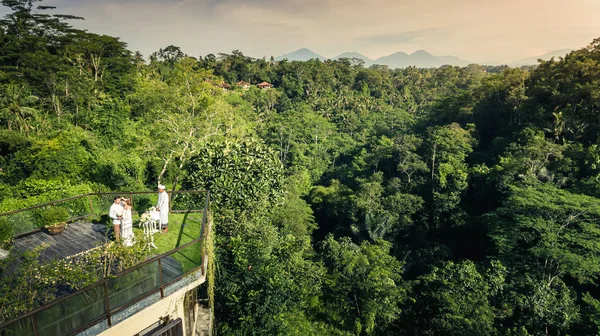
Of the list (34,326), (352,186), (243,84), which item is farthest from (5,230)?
(243,84)

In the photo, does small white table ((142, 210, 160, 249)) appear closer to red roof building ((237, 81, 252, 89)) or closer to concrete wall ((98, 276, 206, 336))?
concrete wall ((98, 276, 206, 336))

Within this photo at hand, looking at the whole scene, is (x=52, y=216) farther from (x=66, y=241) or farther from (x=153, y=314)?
(x=153, y=314)

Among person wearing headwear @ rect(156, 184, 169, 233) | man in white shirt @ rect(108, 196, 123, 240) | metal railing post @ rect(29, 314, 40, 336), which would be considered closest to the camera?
metal railing post @ rect(29, 314, 40, 336)

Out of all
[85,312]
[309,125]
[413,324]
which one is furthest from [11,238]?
[309,125]

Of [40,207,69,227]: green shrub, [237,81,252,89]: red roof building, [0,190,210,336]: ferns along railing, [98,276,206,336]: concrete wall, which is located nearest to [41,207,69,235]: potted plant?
[40,207,69,227]: green shrub

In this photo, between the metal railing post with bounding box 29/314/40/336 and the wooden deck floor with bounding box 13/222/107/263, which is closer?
the metal railing post with bounding box 29/314/40/336

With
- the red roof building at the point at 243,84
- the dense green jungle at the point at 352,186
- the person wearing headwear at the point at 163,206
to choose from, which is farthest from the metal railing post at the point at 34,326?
the red roof building at the point at 243,84

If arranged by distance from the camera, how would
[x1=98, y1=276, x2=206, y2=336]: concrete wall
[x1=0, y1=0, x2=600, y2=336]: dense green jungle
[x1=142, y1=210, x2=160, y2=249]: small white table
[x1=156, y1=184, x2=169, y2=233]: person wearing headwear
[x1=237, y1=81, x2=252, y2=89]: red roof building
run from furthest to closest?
[x1=237, y1=81, x2=252, y2=89]: red roof building
[x1=0, y1=0, x2=600, y2=336]: dense green jungle
[x1=156, y1=184, x2=169, y2=233]: person wearing headwear
[x1=142, y1=210, x2=160, y2=249]: small white table
[x1=98, y1=276, x2=206, y2=336]: concrete wall

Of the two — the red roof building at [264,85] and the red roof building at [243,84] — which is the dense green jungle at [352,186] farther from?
the red roof building at [264,85]
